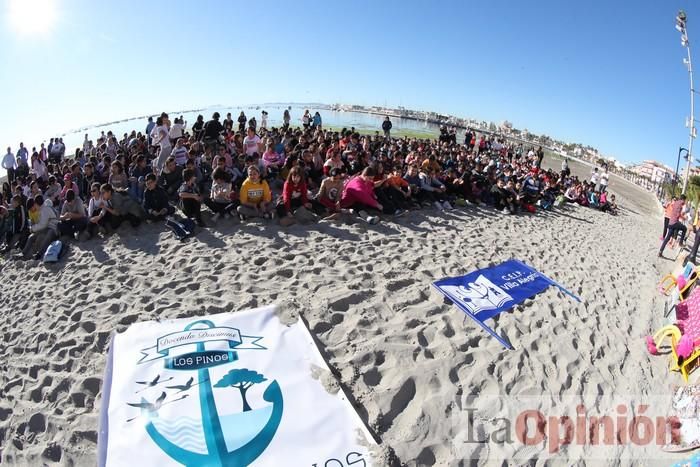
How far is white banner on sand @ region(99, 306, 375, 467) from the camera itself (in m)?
2.95

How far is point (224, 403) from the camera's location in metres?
3.29

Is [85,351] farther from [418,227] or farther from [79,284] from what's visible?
[418,227]

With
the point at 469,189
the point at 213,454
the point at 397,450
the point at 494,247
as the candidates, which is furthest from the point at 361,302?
the point at 469,189

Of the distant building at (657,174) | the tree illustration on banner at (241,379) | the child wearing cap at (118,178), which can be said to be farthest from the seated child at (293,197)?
the distant building at (657,174)

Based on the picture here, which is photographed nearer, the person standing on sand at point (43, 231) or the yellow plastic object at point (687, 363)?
the yellow plastic object at point (687, 363)

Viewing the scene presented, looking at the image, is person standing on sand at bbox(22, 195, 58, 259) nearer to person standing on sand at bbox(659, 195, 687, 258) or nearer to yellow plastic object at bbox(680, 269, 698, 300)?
yellow plastic object at bbox(680, 269, 698, 300)

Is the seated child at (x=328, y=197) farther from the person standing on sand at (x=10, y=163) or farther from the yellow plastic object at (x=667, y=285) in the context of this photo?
the person standing on sand at (x=10, y=163)

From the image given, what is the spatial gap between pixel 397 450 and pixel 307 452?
732 mm

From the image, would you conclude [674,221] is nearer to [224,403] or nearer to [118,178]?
[224,403]

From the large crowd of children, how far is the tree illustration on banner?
4026 millimetres

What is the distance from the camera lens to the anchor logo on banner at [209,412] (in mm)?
2941

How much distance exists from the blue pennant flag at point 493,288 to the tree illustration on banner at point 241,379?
8.88 ft

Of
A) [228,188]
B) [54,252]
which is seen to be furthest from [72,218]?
[228,188]

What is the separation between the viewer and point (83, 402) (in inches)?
140
